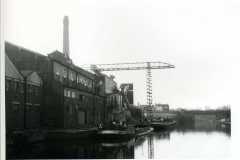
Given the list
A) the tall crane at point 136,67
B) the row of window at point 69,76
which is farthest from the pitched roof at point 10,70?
the tall crane at point 136,67

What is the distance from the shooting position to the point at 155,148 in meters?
5.66

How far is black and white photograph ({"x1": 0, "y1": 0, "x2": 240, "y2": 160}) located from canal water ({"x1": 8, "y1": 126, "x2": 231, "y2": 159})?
0.02m

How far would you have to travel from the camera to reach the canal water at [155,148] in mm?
4973

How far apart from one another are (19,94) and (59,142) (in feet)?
3.21

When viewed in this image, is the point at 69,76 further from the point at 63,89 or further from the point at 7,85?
the point at 7,85

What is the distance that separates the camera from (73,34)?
18.8 feet

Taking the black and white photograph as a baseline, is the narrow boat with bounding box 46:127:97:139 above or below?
below

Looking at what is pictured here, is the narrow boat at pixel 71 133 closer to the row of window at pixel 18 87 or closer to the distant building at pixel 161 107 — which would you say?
the row of window at pixel 18 87

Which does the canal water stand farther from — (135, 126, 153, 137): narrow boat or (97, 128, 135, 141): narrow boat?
(135, 126, 153, 137): narrow boat

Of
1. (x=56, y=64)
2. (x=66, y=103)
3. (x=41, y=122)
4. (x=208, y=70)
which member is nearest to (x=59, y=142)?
(x=41, y=122)

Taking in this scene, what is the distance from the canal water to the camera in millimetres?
4973

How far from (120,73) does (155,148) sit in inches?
48.0

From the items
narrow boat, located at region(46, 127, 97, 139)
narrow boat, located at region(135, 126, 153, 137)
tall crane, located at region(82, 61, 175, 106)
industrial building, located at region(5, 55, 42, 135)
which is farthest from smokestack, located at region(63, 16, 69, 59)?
narrow boat, located at region(135, 126, 153, 137)

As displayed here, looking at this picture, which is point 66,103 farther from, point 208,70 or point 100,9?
point 208,70
